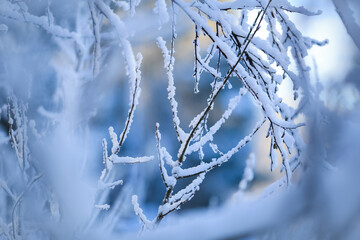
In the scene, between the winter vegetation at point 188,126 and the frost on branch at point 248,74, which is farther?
the frost on branch at point 248,74

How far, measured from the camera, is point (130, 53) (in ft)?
4.48

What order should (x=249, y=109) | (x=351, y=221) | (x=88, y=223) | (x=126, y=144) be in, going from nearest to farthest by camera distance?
(x=351, y=221), (x=88, y=223), (x=126, y=144), (x=249, y=109)

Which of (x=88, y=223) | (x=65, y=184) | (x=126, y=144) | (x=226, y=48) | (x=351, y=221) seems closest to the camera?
(x=351, y=221)

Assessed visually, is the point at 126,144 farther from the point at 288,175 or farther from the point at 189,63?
the point at 288,175

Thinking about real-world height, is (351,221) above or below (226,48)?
below

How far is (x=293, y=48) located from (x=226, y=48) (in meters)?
0.43

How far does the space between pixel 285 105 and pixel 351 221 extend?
111 cm

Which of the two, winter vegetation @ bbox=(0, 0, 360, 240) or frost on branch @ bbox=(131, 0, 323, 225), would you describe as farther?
frost on branch @ bbox=(131, 0, 323, 225)

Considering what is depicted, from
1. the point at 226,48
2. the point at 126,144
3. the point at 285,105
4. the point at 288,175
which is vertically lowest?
the point at 288,175

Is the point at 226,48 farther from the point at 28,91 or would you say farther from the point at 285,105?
the point at 28,91

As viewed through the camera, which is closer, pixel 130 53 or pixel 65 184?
pixel 65 184

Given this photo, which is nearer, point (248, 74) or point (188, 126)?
point (248, 74)

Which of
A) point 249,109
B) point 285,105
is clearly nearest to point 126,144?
point 249,109

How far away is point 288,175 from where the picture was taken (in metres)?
1.39
